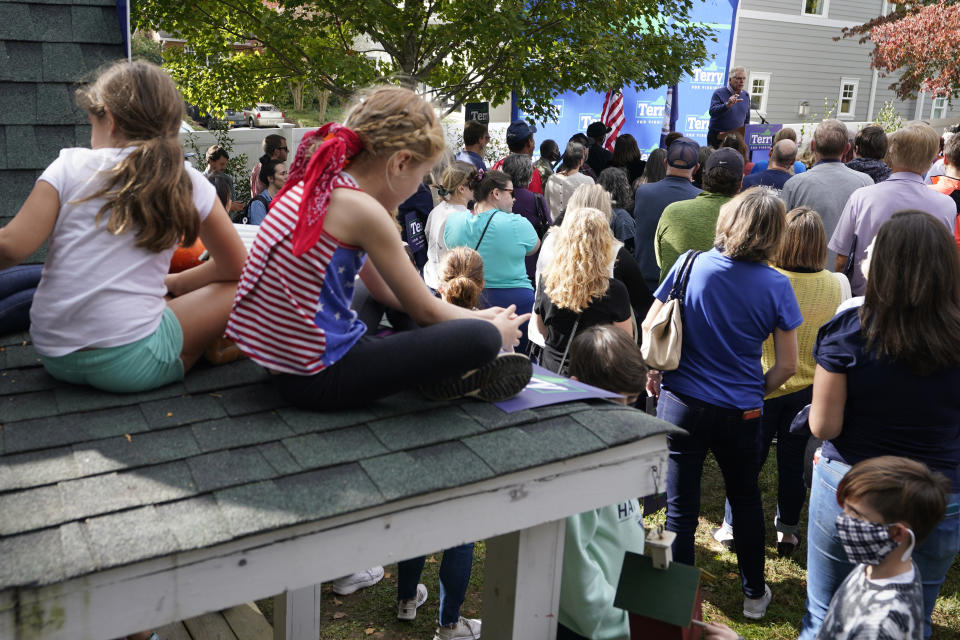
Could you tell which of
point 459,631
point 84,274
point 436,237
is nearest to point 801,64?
point 436,237

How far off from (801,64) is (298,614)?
2868 centimetres

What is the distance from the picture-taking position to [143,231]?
2420mm

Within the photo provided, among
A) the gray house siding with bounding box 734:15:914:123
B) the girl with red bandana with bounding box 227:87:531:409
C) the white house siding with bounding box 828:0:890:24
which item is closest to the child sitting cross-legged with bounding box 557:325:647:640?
the girl with red bandana with bounding box 227:87:531:409

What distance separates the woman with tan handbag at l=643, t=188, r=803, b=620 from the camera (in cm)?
363

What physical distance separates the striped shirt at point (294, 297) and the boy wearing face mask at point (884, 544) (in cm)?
145

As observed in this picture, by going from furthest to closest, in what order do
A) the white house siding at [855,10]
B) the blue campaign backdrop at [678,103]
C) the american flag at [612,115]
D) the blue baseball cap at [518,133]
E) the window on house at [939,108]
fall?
the window on house at [939,108] → the white house siding at [855,10] → the blue campaign backdrop at [678,103] → the american flag at [612,115] → the blue baseball cap at [518,133]

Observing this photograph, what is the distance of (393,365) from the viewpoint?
231cm

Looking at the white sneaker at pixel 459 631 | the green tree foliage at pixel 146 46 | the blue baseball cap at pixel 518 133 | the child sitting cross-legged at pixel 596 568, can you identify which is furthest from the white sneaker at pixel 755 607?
the green tree foliage at pixel 146 46

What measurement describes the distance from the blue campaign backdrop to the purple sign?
10.5 m

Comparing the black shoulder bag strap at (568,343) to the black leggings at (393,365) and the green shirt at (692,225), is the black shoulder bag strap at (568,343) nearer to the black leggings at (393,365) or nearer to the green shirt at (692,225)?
the green shirt at (692,225)

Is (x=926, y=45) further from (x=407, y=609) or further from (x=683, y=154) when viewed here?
(x=407, y=609)

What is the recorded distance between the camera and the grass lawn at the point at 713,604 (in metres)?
4.13

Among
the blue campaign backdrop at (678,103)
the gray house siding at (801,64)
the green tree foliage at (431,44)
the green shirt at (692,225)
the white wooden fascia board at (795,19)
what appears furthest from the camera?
the gray house siding at (801,64)

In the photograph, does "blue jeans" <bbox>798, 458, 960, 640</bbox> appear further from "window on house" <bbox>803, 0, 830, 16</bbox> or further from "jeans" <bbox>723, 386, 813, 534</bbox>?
"window on house" <bbox>803, 0, 830, 16</bbox>
